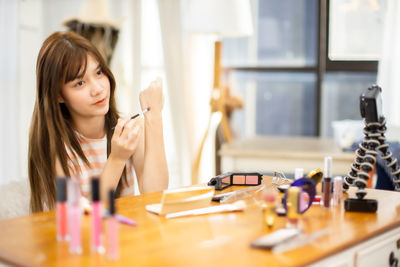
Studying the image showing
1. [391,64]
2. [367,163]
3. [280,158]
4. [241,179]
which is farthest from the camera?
[391,64]

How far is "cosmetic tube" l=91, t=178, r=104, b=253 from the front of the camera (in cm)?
92

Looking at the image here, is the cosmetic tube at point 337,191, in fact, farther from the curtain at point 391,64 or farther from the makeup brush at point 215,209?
the curtain at point 391,64

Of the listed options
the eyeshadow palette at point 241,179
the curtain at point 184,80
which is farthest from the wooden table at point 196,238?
the curtain at point 184,80

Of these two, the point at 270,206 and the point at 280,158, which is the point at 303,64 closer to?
the point at 280,158

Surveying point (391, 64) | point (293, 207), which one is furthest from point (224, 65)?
point (293, 207)

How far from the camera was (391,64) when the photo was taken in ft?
12.1

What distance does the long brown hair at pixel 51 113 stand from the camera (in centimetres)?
154

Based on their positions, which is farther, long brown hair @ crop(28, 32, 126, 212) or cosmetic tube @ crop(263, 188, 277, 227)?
long brown hair @ crop(28, 32, 126, 212)

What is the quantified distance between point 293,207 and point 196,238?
0.21 m

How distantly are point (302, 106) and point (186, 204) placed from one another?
3.08 metres

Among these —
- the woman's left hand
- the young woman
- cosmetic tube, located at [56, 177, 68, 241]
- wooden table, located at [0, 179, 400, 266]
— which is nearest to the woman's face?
the young woman

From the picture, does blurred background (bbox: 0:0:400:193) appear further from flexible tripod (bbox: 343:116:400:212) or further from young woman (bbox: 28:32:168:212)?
flexible tripod (bbox: 343:116:400:212)

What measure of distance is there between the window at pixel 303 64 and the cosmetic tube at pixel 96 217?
10.2ft

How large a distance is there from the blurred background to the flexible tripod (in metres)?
1.67
